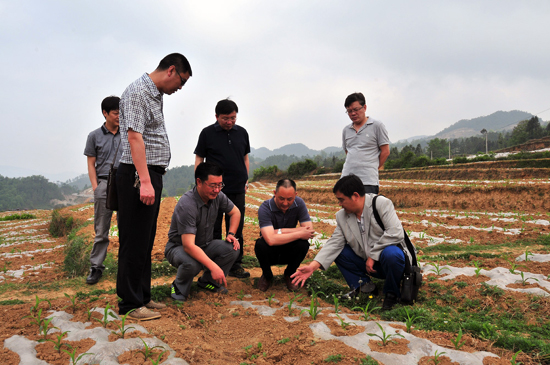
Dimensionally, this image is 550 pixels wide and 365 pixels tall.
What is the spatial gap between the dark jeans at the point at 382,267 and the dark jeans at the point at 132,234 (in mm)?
2051

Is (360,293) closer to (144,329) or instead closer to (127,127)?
(144,329)

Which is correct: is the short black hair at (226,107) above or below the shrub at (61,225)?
above

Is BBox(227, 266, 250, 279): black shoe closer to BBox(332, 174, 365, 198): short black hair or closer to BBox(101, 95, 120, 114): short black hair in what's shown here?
BBox(332, 174, 365, 198): short black hair

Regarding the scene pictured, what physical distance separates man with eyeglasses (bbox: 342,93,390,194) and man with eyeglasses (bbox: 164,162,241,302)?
164 centimetres

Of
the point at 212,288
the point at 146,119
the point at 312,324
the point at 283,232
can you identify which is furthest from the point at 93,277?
the point at 312,324

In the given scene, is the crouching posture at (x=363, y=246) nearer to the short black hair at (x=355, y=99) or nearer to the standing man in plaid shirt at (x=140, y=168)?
the short black hair at (x=355, y=99)

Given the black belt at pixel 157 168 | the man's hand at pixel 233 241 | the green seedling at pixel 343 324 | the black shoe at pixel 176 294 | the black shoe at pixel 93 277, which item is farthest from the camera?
the black shoe at pixel 93 277

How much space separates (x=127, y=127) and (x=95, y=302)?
1.80 metres

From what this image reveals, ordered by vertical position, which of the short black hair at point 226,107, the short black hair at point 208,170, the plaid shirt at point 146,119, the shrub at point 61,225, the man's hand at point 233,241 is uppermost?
the short black hair at point 226,107

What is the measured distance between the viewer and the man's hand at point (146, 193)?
264cm

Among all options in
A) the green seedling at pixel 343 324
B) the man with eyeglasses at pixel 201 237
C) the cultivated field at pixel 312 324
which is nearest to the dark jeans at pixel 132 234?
the cultivated field at pixel 312 324

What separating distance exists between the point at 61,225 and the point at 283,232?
12.6 metres

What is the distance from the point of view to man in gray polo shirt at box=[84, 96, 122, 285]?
4.40 meters

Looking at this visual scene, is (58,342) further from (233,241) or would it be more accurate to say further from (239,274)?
(239,274)
